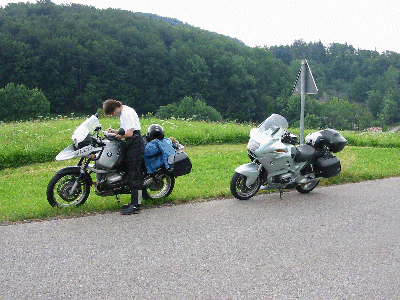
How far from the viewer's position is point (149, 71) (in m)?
81.4

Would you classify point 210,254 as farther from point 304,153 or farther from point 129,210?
point 304,153

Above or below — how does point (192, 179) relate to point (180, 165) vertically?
below

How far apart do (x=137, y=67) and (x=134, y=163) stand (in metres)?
77.2

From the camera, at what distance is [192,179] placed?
32.2 ft

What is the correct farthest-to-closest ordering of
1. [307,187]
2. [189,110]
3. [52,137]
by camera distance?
[189,110] → [52,137] → [307,187]

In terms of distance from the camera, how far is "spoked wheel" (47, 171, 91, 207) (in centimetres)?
648

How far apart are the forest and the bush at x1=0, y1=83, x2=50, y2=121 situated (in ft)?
1.72

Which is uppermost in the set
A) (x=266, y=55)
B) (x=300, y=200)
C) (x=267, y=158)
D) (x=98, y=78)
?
(x=266, y=55)

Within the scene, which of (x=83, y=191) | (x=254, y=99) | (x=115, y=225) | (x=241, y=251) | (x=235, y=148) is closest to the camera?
(x=241, y=251)

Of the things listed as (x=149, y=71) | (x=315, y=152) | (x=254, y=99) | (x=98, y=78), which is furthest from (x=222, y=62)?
(x=315, y=152)

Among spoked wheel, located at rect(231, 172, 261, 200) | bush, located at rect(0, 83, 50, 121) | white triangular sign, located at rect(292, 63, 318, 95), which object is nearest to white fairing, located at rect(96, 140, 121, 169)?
spoked wheel, located at rect(231, 172, 261, 200)

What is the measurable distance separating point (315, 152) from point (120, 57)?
78284 mm

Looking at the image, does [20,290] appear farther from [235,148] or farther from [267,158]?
[235,148]

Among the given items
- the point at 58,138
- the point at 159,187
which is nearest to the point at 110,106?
the point at 159,187
